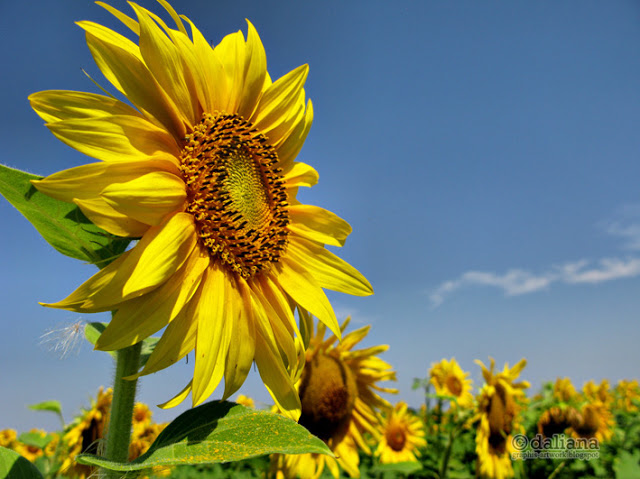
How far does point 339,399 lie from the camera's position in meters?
3.87

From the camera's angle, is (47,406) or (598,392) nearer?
(47,406)

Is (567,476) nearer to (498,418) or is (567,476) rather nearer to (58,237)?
(498,418)

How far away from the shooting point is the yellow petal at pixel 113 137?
133 centimetres

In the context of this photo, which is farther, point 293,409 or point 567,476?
point 567,476

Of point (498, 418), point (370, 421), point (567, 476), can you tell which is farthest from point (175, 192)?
point (567, 476)

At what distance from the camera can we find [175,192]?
4.82 feet

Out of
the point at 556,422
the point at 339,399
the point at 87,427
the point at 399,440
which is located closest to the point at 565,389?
the point at 556,422

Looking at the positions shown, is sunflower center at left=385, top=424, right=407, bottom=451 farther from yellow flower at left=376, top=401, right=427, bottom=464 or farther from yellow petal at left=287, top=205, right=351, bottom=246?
yellow petal at left=287, top=205, right=351, bottom=246

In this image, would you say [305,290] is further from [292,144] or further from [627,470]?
[627,470]

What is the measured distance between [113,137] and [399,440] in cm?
568

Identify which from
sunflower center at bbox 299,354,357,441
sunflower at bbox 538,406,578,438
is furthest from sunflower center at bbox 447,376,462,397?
sunflower center at bbox 299,354,357,441

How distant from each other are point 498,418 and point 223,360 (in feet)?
15.2

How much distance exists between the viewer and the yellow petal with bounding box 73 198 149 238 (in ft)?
4.20

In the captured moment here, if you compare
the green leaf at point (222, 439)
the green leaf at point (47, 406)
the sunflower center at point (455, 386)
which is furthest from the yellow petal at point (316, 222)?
the sunflower center at point (455, 386)
